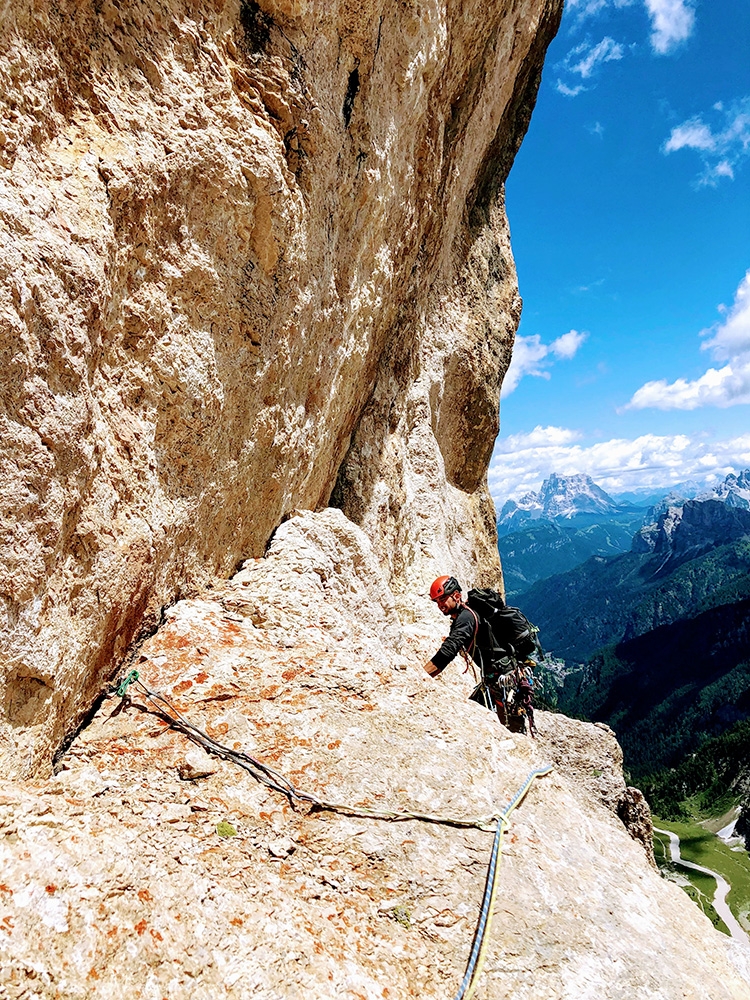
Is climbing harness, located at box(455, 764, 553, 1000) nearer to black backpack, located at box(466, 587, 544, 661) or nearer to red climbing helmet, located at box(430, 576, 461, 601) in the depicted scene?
black backpack, located at box(466, 587, 544, 661)

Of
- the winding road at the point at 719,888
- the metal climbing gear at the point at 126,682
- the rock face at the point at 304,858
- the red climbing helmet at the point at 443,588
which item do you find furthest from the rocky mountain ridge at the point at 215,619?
A: the winding road at the point at 719,888

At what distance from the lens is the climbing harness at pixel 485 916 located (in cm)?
437

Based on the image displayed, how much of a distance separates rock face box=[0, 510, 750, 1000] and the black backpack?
2.23 m

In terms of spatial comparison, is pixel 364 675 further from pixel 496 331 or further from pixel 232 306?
pixel 496 331

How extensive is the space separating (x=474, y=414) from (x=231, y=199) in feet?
57.5

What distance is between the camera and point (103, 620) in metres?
5.87

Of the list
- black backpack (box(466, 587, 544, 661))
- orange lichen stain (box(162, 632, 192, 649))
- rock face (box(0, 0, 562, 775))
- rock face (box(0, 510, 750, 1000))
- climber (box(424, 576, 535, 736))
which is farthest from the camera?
black backpack (box(466, 587, 544, 661))

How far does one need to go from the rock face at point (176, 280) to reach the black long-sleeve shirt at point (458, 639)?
3485 mm

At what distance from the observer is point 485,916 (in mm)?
4801

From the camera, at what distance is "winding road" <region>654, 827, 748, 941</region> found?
77.4m

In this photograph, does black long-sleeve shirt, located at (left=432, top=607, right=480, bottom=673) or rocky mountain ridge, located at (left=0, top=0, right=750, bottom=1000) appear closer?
rocky mountain ridge, located at (left=0, top=0, right=750, bottom=1000)

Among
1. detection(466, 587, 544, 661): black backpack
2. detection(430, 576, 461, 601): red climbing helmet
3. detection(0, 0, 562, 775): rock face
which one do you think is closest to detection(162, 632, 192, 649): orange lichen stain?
detection(0, 0, 562, 775): rock face

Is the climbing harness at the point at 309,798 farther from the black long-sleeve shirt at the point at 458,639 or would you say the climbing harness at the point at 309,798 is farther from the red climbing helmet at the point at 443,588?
the red climbing helmet at the point at 443,588

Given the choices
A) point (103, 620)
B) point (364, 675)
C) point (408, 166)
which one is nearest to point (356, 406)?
point (408, 166)
